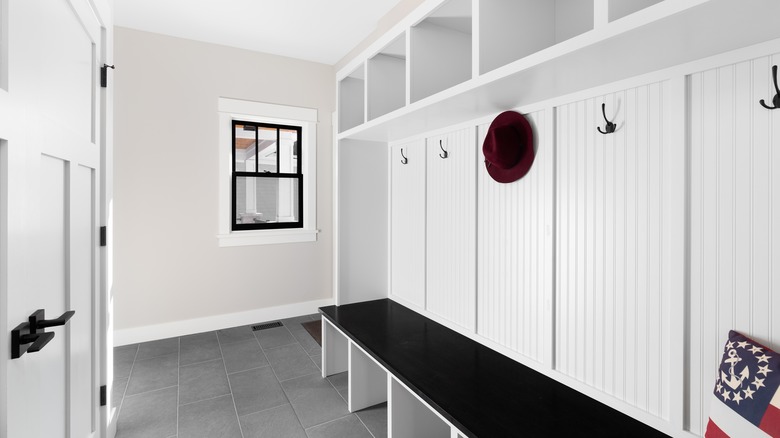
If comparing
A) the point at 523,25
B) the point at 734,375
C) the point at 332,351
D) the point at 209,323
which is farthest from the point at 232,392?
the point at 523,25

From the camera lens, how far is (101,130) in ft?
6.13

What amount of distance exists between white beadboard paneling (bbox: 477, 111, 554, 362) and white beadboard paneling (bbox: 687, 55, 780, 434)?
50cm

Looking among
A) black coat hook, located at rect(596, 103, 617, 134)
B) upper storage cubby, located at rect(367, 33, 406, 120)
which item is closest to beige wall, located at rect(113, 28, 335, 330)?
upper storage cubby, located at rect(367, 33, 406, 120)

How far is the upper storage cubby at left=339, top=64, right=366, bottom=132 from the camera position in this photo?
2695 millimetres

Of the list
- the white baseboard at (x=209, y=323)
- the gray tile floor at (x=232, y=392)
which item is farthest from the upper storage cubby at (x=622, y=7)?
the white baseboard at (x=209, y=323)

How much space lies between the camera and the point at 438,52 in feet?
6.32

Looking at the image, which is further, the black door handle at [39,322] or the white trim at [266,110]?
the white trim at [266,110]

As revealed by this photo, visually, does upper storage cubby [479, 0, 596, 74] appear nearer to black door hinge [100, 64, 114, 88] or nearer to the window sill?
black door hinge [100, 64, 114, 88]

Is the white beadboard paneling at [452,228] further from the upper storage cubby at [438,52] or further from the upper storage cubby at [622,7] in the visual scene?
the upper storage cubby at [622,7]

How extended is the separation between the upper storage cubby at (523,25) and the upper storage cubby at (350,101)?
138 cm

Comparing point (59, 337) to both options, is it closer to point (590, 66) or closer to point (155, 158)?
point (590, 66)

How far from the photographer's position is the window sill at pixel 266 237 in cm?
372

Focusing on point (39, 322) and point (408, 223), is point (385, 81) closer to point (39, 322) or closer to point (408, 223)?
point (408, 223)

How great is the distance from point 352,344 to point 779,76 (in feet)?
6.75
